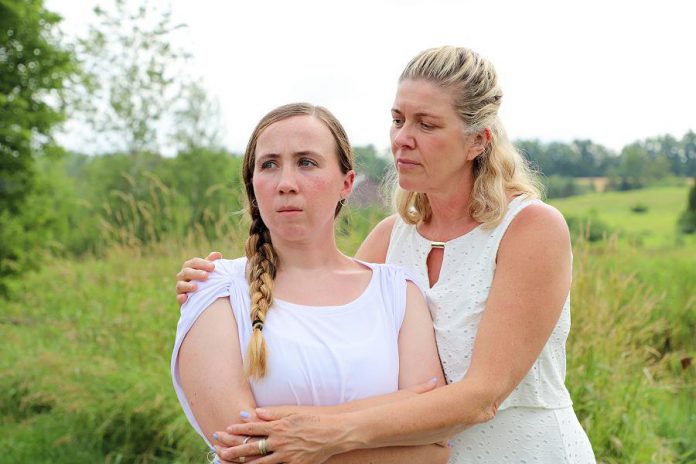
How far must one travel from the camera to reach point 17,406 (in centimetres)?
657

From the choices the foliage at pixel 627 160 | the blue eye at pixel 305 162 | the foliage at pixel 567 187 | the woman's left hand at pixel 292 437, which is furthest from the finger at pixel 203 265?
the foliage at pixel 567 187

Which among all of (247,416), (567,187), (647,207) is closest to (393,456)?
(247,416)

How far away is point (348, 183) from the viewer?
2508 millimetres

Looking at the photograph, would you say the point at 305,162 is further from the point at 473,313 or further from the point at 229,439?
the point at 229,439

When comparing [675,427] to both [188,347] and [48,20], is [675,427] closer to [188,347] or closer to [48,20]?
[188,347]

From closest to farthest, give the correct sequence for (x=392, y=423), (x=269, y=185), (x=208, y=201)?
(x=392, y=423) < (x=269, y=185) < (x=208, y=201)

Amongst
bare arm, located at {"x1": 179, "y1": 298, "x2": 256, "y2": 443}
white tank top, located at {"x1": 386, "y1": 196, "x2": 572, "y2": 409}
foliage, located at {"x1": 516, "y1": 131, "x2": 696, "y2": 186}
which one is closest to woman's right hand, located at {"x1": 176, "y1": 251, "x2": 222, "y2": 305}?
bare arm, located at {"x1": 179, "y1": 298, "x2": 256, "y2": 443}

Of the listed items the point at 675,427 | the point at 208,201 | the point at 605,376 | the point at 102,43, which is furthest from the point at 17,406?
the point at 102,43

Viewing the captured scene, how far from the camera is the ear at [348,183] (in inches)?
97.7

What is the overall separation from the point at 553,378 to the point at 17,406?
5284mm

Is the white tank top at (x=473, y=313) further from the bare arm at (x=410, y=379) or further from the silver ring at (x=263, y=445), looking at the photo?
the silver ring at (x=263, y=445)

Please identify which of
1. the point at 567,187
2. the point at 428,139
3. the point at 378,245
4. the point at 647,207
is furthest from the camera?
the point at 647,207

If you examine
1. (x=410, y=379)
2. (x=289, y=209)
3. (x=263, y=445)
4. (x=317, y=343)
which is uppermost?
(x=289, y=209)

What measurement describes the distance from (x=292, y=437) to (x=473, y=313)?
726mm
